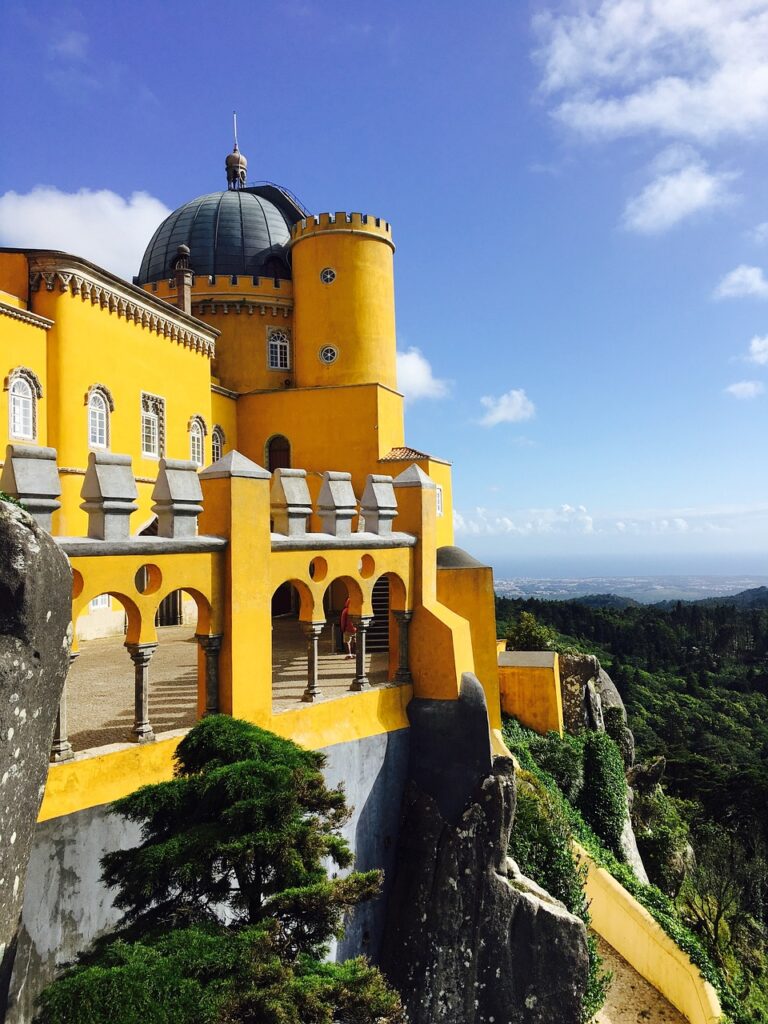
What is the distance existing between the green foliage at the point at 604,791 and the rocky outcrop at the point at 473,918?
8.48 metres

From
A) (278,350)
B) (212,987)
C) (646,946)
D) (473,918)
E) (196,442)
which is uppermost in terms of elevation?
(278,350)

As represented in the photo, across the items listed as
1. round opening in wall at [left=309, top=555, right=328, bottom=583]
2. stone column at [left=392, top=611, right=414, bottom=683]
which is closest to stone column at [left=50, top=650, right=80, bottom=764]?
round opening in wall at [left=309, top=555, right=328, bottom=583]

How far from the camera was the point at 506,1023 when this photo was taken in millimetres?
10211

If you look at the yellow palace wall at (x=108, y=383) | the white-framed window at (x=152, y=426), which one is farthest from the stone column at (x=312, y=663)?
the white-framed window at (x=152, y=426)

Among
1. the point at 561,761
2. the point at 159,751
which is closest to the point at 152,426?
the point at 159,751

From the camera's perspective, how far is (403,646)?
471 inches

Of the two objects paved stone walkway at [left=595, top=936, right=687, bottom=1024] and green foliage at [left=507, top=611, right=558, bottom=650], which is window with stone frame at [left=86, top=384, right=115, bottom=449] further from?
paved stone walkway at [left=595, top=936, right=687, bottom=1024]

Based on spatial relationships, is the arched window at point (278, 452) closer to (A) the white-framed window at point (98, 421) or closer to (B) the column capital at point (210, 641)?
(A) the white-framed window at point (98, 421)

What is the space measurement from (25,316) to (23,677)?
13.5 m

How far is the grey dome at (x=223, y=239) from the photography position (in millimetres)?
26219

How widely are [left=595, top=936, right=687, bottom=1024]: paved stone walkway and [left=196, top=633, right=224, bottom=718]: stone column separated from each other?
1068 centimetres

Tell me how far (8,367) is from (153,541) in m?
9.61

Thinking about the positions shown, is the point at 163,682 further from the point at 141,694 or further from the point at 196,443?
the point at 196,443

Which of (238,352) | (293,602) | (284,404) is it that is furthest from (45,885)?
(238,352)
